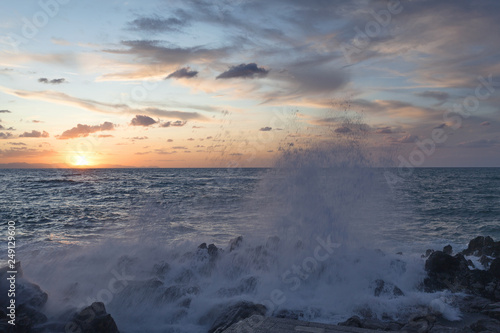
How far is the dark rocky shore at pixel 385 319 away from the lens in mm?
6898

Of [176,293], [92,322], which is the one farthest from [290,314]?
[92,322]

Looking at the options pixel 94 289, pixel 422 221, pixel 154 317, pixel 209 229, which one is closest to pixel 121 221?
pixel 209 229

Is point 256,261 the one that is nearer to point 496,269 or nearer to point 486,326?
point 486,326

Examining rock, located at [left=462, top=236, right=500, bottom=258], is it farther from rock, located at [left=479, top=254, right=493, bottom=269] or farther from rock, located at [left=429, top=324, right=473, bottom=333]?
rock, located at [left=429, top=324, right=473, bottom=333]

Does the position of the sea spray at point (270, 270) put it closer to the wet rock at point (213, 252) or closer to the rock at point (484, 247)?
the wet rock at point (213, 252)

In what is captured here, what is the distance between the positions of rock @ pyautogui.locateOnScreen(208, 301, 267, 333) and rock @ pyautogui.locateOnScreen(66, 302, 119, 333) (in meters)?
2.21

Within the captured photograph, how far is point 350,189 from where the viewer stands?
51.1ft

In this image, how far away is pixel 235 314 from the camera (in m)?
7.54

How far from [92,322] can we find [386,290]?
7.85m

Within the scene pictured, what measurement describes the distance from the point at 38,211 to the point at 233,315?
23.7 metres

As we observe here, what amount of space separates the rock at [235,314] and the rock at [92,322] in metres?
2.21

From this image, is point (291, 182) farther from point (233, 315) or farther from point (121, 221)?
point (121, 221)

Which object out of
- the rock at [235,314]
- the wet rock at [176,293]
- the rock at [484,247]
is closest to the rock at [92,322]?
the wet rock at [176,293]

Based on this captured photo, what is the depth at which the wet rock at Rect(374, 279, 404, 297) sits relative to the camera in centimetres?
948
